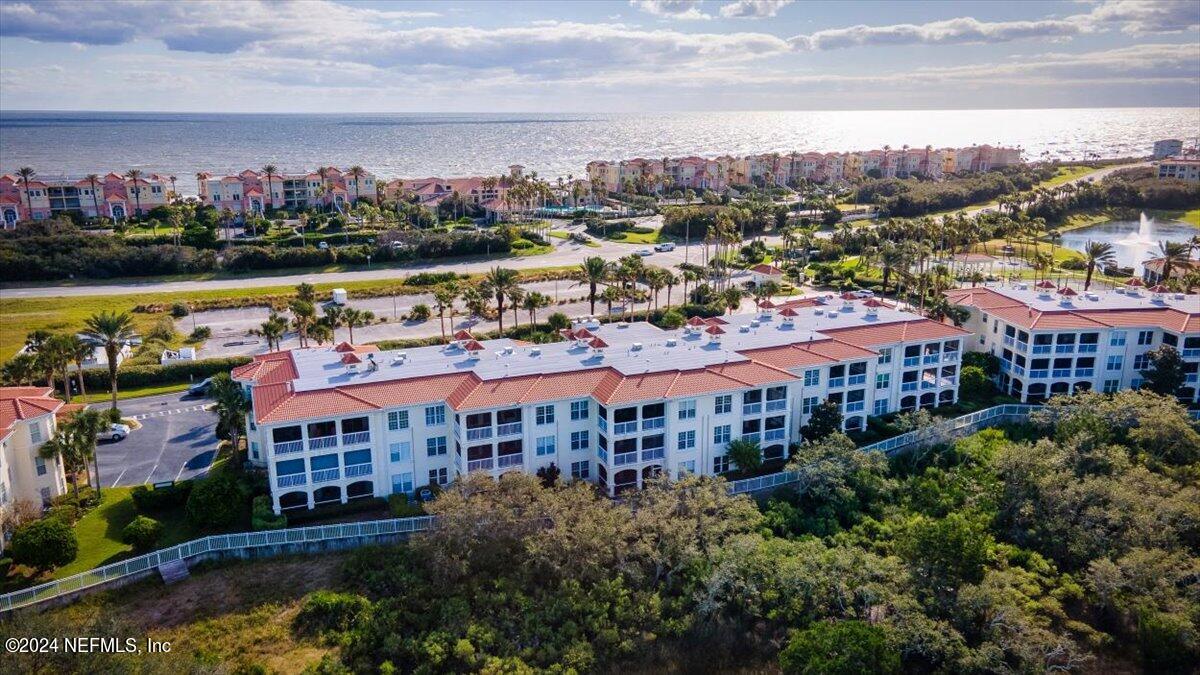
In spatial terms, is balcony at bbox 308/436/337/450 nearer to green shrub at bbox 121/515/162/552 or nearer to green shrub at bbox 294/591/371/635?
green shrub at bbox 121/515/162/552

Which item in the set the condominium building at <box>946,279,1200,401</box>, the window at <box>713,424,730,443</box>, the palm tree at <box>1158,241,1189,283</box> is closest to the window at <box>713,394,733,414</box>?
the window at <box>713,424,730,443</box>

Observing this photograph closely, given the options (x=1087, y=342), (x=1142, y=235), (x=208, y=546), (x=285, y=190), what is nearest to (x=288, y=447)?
(x=208, y=546)

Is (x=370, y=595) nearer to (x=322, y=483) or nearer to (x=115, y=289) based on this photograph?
(x=322, y=483)

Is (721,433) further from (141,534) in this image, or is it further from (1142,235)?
(1142,235)

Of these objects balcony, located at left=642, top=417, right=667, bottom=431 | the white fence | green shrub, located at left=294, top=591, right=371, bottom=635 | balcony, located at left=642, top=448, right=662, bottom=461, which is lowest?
green shrub, located at left=294, top=591, right=371, bottom=635

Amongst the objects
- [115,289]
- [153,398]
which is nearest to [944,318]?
[153,398]
